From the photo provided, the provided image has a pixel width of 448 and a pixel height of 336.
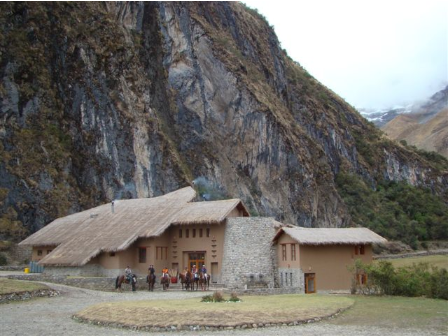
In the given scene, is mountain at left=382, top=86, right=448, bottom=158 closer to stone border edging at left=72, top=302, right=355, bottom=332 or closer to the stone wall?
the stone wall

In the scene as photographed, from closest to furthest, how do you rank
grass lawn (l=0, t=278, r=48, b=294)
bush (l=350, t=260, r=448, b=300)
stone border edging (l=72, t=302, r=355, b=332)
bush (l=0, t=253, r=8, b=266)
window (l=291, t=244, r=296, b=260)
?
stone border edging (l=72, t=302, r=355, b=332) → grass lawn (l=0, t=278, r=48, b=294) → bush (l=350, t=260, r=448, b=300) → window (l=291, t=244, r=296, b=260) → bush (l=0, t=253, r=8, b=266)

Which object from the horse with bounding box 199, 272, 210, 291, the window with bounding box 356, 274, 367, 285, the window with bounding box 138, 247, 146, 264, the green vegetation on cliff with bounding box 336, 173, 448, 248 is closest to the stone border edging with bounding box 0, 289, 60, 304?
the horse with bounding box 199, 272, 210, 291

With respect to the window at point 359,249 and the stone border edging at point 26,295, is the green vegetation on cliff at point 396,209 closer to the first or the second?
the window at point 359,249

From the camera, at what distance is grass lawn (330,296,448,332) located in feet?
74.1

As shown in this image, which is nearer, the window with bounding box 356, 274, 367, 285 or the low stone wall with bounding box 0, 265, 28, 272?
the window with bounding box 356, 274, 367, 285

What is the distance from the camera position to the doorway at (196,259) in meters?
45.3

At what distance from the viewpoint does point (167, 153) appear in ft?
249

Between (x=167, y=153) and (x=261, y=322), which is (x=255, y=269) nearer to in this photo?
(x=261, y=322)

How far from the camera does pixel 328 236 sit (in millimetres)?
41500

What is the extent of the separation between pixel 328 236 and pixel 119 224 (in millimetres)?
16188

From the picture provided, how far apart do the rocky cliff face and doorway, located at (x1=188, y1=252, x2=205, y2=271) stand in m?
21.3

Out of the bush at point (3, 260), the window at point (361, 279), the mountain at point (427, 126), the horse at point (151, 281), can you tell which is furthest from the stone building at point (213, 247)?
the mountain at point (427, 126)

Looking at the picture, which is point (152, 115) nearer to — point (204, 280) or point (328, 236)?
point (328, 236)

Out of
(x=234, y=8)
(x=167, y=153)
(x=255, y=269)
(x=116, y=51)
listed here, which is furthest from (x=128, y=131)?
(x=234, y=8)
